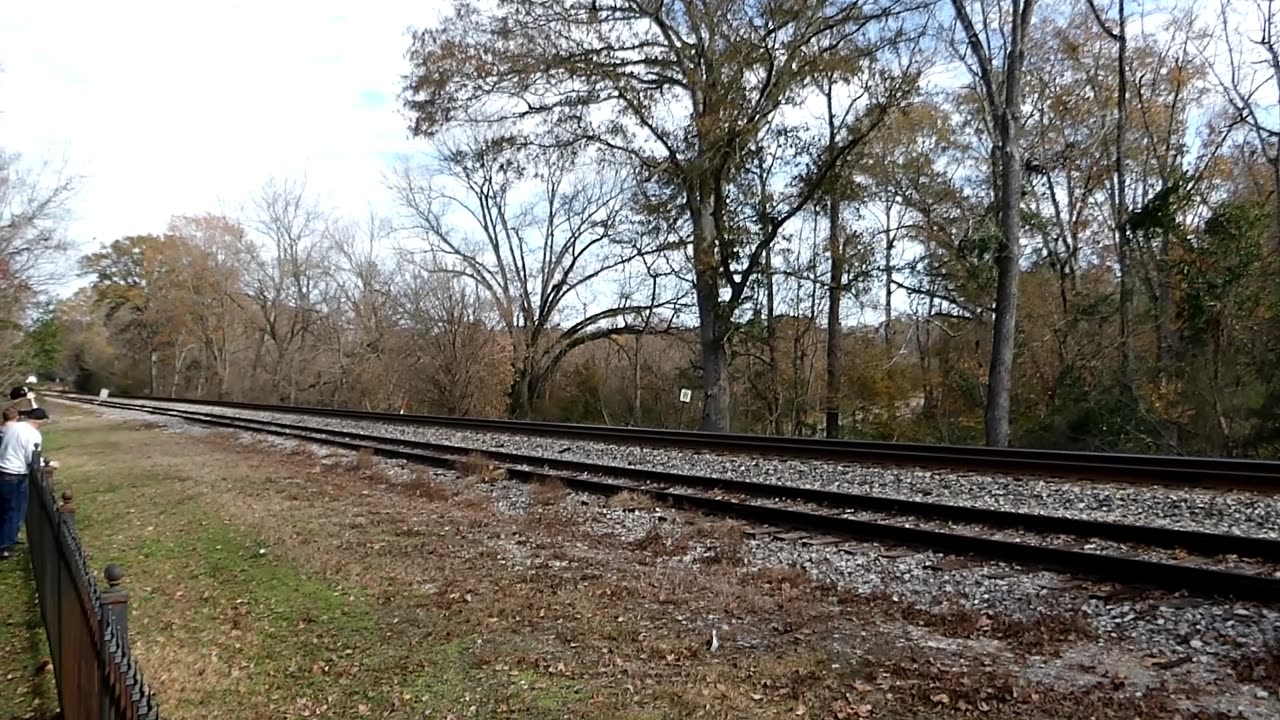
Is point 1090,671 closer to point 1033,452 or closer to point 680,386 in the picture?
point 1033,452

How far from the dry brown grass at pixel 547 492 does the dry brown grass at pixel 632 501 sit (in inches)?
29.2

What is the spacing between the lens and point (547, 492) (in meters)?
10.7

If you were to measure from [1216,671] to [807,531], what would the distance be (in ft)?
13.0

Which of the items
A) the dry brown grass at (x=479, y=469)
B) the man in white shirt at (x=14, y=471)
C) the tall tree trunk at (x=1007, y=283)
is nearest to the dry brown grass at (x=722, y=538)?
the dry brown grass at (x=479, y=469)

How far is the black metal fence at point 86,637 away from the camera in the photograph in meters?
2.62

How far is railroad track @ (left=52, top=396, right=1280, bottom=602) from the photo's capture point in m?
5.91

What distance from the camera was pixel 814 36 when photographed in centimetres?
2081

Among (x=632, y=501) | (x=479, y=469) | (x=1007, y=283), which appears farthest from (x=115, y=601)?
(x=1007, y=283)

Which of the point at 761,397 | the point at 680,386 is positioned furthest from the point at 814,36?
the point at 680,386

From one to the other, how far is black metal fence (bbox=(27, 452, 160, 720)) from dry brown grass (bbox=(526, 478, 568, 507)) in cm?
535

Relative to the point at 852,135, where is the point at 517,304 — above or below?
below

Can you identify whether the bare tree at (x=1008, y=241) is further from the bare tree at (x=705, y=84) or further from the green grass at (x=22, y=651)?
the green grass at (x=22, y=651)

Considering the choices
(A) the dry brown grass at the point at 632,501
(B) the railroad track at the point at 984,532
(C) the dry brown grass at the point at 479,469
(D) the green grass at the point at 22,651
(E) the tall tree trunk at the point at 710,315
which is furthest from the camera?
(E) the tall tree trunk at the point at 710,315

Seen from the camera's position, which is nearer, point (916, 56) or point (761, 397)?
point (916, 56)
